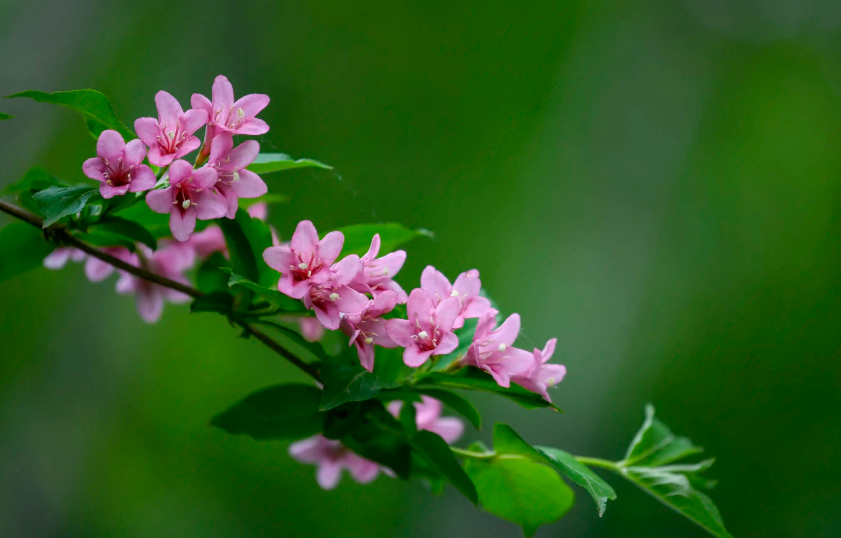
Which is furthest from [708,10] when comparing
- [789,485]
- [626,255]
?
[789,485]

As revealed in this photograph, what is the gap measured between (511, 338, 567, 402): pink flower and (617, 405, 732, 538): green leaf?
0.50 feet

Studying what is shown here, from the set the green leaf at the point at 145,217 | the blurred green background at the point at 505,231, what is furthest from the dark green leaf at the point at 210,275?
the blurred green background at the point at 505,231

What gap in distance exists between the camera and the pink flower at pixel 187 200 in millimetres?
512

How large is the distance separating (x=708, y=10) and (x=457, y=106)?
49.0 inches

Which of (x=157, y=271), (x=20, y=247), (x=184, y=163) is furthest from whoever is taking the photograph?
(x=157, y=271)

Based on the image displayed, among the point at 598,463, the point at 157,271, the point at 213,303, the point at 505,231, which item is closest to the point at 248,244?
the point at 213,303

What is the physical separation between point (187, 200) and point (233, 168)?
42 mm

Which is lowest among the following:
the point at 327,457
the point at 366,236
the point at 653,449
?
the point at 327,457

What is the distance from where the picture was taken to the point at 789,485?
2.55m

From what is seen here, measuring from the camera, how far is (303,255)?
1.75 ft

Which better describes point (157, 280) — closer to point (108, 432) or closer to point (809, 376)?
point (108, 432)

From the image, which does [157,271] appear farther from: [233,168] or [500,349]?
[500,349]

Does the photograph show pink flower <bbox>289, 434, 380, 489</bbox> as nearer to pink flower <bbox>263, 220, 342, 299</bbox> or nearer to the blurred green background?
pink flower <bbox>263, 220, 342, 299</bbox>

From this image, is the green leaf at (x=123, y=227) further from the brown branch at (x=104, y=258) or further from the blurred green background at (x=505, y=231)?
the blurred green background at (x=505, y=231)
